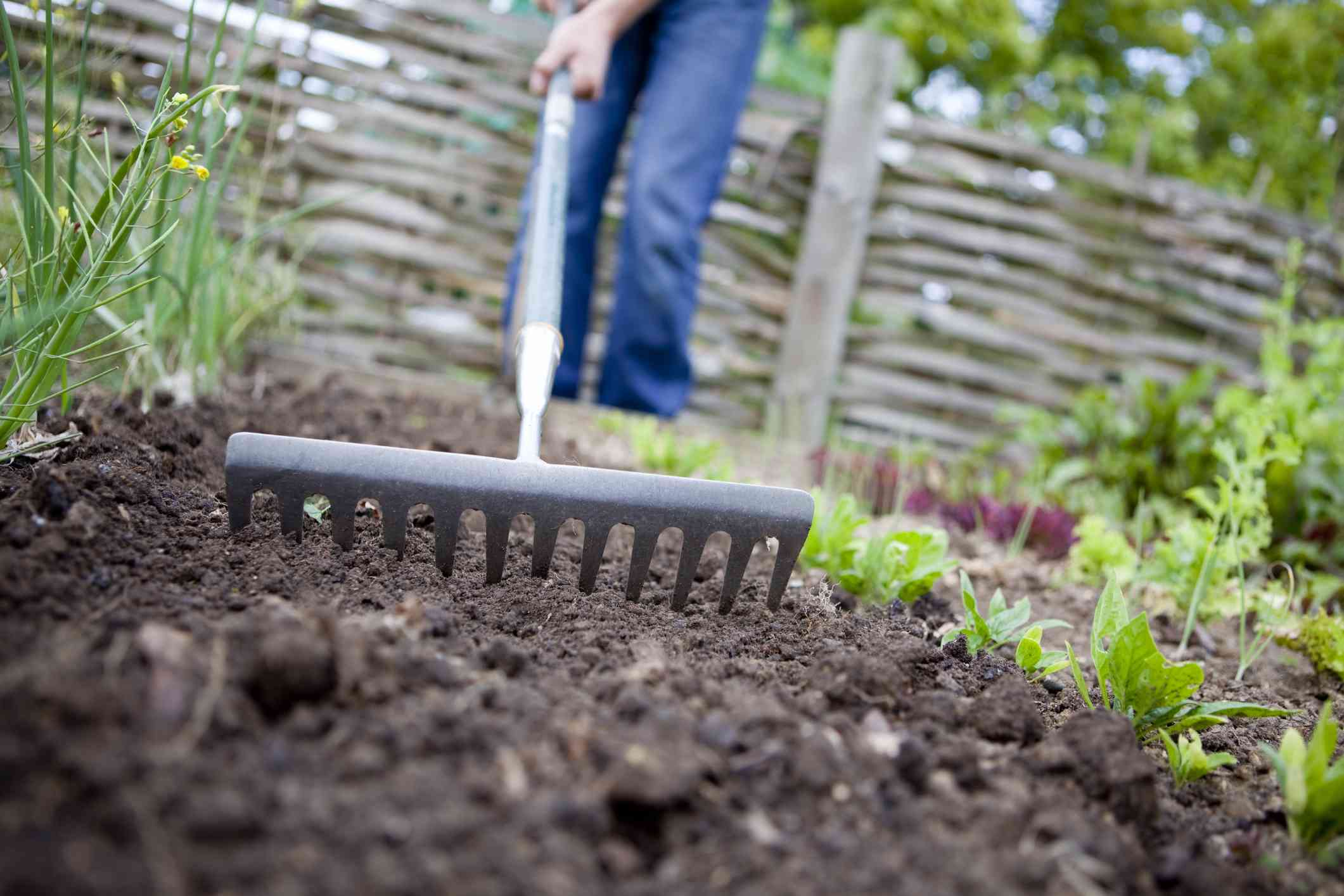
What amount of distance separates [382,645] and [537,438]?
509 mm

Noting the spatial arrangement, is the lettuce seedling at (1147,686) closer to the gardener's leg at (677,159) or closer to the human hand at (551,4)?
the gardener's leg at (677,159)

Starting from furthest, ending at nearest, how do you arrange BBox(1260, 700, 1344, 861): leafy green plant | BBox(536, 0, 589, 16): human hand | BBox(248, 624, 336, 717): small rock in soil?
BBox(536, 0, 589, 16): human hand → BBox(1260, 700, 1344, 861): leafy green plant → BBox(248, 624, 336, 717): small rock in soil

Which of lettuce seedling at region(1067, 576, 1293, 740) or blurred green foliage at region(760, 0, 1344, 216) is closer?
lettuce seedling at region(1067, 576, 1293, 740)

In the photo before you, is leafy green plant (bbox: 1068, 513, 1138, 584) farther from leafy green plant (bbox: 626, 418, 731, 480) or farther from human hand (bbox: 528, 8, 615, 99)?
human hand (bbox: 528, 8, 615, 99)

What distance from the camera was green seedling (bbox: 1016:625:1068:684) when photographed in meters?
1.09

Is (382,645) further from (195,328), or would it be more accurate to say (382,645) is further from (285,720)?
(195,328)

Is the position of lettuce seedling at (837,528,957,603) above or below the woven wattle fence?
below

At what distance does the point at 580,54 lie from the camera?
217cm

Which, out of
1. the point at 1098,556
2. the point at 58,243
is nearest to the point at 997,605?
the point at 1098,556

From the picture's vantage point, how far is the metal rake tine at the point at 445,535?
108cm

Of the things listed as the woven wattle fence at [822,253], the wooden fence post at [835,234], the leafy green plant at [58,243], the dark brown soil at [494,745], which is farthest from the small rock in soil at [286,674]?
the wooden fence post at [835,234]

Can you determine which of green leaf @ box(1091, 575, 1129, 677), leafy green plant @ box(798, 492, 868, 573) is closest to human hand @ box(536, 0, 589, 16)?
leafy green plant @ box(798, 492, 868, 573)

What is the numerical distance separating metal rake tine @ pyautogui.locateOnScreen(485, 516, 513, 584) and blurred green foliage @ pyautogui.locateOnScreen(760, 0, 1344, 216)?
4.92m

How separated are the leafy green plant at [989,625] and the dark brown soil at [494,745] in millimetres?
27
